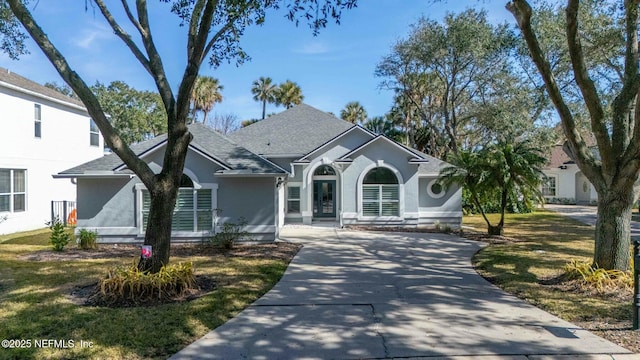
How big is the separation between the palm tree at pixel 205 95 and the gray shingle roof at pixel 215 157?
2568 centimetres

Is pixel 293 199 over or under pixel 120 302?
over

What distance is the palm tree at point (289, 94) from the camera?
140 feet

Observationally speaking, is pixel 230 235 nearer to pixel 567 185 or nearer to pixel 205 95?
pixel 205 95

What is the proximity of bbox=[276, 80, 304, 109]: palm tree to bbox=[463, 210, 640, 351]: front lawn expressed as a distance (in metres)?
30.6

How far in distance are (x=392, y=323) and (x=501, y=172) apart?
11.0 m

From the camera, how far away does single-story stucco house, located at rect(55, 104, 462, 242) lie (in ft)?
44.7

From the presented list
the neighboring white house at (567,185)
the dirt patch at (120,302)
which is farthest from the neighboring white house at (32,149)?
the neighboring white house at (567,185)

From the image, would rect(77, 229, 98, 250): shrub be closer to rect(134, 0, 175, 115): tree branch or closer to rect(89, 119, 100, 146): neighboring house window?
rect(134, 0, 175, 115): tree branch

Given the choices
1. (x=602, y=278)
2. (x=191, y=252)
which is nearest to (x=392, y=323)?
(x=602, y=278)

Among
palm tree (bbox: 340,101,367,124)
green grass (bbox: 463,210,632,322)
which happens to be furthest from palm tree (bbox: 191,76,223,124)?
green grass (bbox: 463,210,632,322)

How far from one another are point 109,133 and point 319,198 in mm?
13565

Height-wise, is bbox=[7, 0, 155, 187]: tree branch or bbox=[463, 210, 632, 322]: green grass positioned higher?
bbox=[7, 0, 155, 187]: tree branch

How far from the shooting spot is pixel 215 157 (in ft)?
43.9

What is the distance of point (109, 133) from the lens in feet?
24.1
